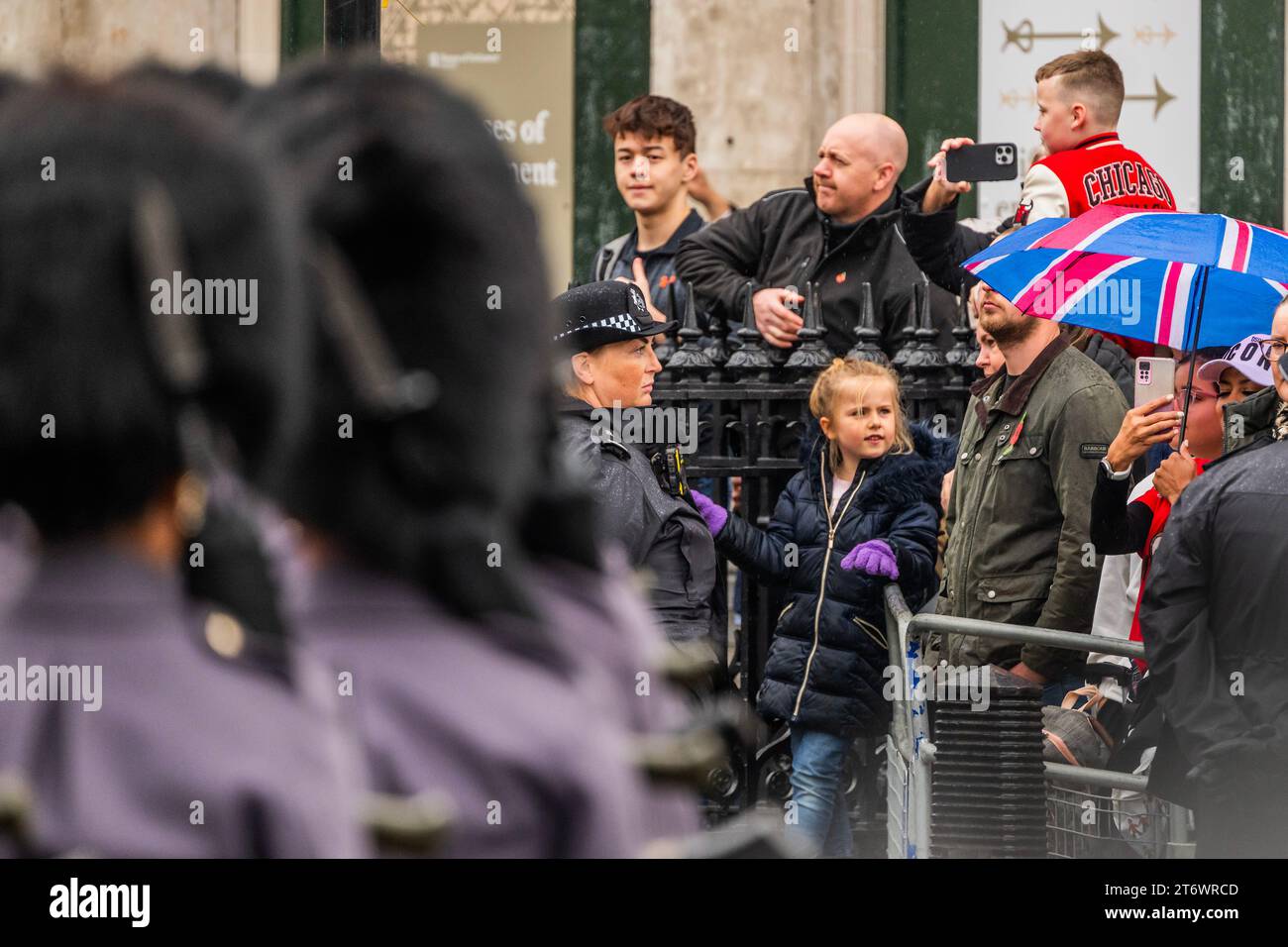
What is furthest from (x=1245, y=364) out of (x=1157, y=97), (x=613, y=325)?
(x=1157, y=97)

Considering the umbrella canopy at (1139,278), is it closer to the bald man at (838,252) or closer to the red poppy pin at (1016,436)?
the red poppy pin at (1016,436)

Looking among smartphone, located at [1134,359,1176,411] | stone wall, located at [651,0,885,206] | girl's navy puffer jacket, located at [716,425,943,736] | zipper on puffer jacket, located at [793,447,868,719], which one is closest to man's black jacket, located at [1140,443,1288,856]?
smartphone, located at [1134,359,1176,411]

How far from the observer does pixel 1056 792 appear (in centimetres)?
581

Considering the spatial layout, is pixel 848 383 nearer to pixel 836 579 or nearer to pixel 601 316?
pixel 836 579

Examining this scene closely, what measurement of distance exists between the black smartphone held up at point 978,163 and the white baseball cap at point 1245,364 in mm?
1132

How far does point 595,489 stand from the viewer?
5.67 m

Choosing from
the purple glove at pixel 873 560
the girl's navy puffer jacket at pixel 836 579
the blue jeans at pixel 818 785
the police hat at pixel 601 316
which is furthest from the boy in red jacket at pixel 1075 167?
the blue jeans at pixel 818 785

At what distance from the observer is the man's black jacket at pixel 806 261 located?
7148mm

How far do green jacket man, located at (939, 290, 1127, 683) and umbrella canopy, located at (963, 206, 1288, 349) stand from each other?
0.66 ft

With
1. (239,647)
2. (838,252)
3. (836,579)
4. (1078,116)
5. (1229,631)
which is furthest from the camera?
(838,252)

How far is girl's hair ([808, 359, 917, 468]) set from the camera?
6.34 m

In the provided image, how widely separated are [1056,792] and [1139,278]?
1659 mm
